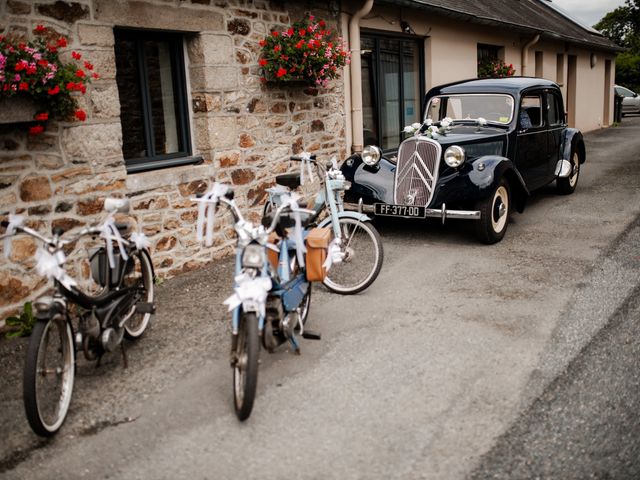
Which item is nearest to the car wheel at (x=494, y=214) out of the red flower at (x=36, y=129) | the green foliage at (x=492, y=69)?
the red flower at (x=36, y=129)

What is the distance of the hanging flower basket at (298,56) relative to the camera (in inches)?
282

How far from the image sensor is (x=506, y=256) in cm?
686

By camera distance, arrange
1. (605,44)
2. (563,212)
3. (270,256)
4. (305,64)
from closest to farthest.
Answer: (270,256), (305,64), (563,212), (605,44)

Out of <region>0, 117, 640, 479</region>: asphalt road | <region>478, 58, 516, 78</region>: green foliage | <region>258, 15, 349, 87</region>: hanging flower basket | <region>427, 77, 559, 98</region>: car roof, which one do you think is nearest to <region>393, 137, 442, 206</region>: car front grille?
<region>0, 117, 640, 479</region>: asphalt road

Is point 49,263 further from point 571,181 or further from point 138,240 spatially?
point 571,181

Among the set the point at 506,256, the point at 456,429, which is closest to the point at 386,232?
the point at 506,256

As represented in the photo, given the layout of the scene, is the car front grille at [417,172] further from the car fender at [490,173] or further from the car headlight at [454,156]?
the car fender at [490,173]

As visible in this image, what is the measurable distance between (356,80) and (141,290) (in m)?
5.38

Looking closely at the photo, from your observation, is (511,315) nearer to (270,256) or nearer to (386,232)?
(270,256)

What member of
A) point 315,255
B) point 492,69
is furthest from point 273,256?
point 492,69

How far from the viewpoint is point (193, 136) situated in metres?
6.79

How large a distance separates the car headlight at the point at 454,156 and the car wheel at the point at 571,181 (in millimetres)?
3594

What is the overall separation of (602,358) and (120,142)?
4.35 meters

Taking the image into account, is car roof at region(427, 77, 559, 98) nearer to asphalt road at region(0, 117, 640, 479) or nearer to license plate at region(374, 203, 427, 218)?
license plate at region(374, 203, 427, 218)
